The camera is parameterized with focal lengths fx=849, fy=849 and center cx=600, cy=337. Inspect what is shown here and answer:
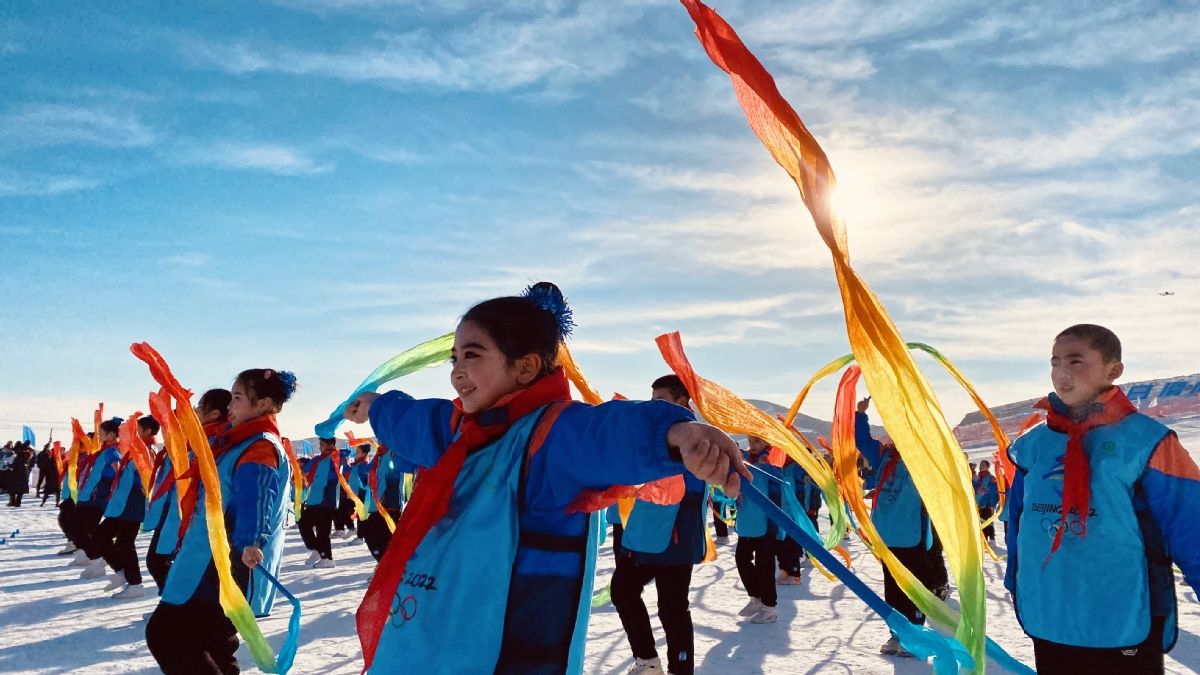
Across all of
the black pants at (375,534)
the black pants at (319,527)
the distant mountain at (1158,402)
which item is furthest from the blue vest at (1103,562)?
the distant mountain at (1158,402)

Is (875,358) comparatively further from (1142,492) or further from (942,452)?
(1142,492)

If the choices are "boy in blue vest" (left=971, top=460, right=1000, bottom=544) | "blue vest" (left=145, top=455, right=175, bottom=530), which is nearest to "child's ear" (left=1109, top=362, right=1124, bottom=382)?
"blue vest" (left=145, top=455, right=175, bottom=530)

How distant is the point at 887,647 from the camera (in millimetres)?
6793

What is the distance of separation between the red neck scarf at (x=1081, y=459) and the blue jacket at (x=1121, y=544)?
0.03 ft

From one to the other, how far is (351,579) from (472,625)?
10392 millimetres

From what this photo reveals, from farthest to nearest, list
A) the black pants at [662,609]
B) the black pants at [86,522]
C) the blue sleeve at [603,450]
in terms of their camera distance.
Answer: the black pants at [86,522] < the black pants at [662,609] < the blue sleeve at [603,450]

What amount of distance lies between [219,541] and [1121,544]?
3793 millimetres

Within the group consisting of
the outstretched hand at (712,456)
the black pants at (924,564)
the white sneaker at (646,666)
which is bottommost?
the white sneaker at (646,666)

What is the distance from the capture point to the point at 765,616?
26.9 feet

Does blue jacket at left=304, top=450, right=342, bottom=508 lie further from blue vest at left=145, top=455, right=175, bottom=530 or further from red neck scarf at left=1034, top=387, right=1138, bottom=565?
red neck scarf at left=1034, top=387, right=1138, bottom=565

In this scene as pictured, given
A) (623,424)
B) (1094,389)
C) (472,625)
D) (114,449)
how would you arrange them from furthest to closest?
1. (114,449)
2. (1094,389)
3. (472,625)
4. (623,424)

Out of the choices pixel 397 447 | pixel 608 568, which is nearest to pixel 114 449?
pixel 608 568

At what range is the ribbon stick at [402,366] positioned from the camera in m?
3.16

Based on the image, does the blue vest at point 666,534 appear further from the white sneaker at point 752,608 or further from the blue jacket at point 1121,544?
the white sneaker at point 752,608
